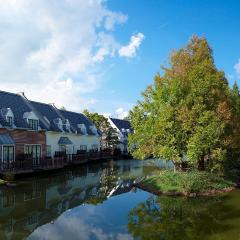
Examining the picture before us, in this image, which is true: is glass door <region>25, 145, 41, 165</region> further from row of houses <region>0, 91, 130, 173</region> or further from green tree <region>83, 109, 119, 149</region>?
green tree <region>83, 109, 119, 149</region>

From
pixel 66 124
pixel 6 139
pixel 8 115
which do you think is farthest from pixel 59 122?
pixel 6 139

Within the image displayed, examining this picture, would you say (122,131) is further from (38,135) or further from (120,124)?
(38,135)

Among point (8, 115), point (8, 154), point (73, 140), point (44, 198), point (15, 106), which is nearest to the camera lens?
point (44, 198)

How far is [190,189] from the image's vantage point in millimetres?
22250

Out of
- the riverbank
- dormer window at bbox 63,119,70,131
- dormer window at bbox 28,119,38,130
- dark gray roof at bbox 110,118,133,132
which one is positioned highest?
dark gray roof at bbox 110,118,133,132

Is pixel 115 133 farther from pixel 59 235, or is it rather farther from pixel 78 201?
pixel 59 235

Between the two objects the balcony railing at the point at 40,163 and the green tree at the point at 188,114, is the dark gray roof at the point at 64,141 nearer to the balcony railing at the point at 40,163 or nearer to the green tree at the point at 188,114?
the balcony railing at the point at 40,163

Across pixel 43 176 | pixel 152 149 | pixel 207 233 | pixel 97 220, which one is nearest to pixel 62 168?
pixel 43 176

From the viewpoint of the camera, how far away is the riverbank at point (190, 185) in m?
22.5

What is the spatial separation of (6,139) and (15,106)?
6.23 m

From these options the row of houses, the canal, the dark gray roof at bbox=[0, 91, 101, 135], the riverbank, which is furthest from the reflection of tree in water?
the dark gray roof at bbox=[0, 91, 101, 135]

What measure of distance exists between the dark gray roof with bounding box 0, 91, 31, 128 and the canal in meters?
11.7

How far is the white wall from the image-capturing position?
43812 millimetres

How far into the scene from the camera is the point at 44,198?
885 inches
